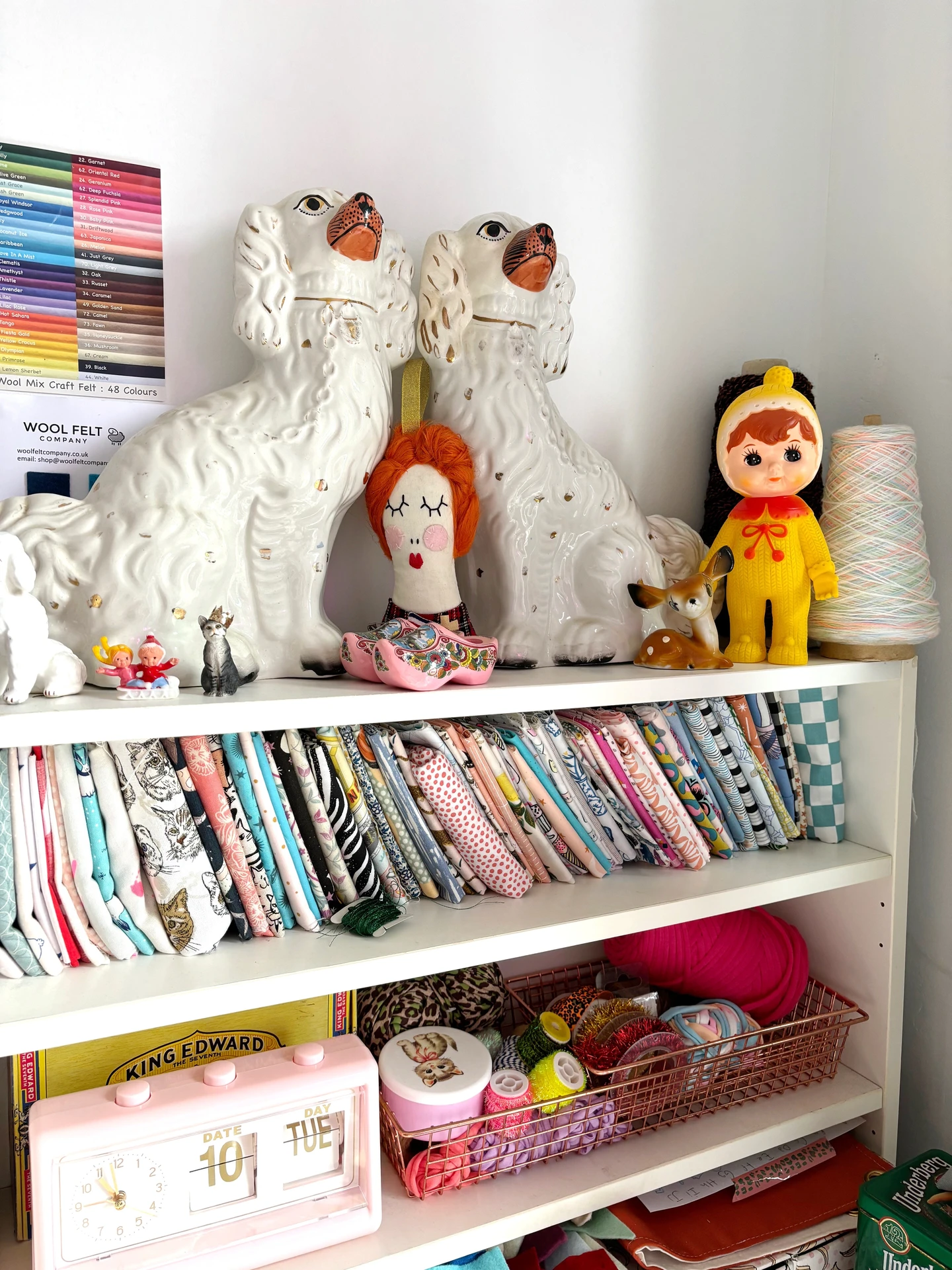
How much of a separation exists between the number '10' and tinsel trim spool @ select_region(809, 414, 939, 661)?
94 cm

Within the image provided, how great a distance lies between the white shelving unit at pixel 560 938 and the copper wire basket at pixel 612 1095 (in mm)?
22

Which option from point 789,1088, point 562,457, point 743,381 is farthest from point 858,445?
point 789,1088

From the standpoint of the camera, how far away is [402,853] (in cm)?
104

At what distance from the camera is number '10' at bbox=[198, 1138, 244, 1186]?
850 millimetres

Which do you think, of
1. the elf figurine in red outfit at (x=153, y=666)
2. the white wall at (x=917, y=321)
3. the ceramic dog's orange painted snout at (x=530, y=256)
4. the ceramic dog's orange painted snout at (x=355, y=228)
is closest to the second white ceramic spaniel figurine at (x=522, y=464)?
the ceramic dog's orange painted snout at (x=530, y=256)

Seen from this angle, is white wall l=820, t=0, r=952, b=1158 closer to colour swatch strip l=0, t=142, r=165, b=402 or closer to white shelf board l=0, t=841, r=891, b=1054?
white shelf board l=0, t=841, r=891, b=1054

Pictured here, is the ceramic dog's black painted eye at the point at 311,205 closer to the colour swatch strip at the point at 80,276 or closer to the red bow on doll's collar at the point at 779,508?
the colour swatch strip at the point at 80,276

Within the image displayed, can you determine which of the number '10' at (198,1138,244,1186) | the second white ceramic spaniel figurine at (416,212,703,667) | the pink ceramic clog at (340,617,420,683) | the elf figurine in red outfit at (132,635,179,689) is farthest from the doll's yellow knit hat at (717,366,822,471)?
the number '10' at (198,1138,244,1186)

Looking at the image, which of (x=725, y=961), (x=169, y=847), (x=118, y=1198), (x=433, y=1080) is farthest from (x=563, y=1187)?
(x=169, y=847)

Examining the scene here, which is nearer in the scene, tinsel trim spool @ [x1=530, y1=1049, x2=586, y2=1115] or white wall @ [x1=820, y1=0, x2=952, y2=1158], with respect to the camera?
tinsel trim spool @ [x1=530, y1=1049, x2=586, y2=1115]

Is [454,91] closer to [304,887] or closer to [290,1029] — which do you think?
[304,887]

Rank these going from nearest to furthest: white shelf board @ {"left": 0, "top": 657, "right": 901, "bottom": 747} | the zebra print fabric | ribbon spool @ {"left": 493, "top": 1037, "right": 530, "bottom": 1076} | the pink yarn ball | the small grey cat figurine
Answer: white shelf board @ {"left": 0, "top": 657, "right": 901, "bottom": 747} < the small grey cat figurine < the zebra print fabric < ribbon spool @ {"left": 493, "top": 1037, "right": 530, "bottom": 1076} < the pink yarn ball

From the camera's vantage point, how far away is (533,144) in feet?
4.15

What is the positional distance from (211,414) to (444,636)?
360 millimetres
